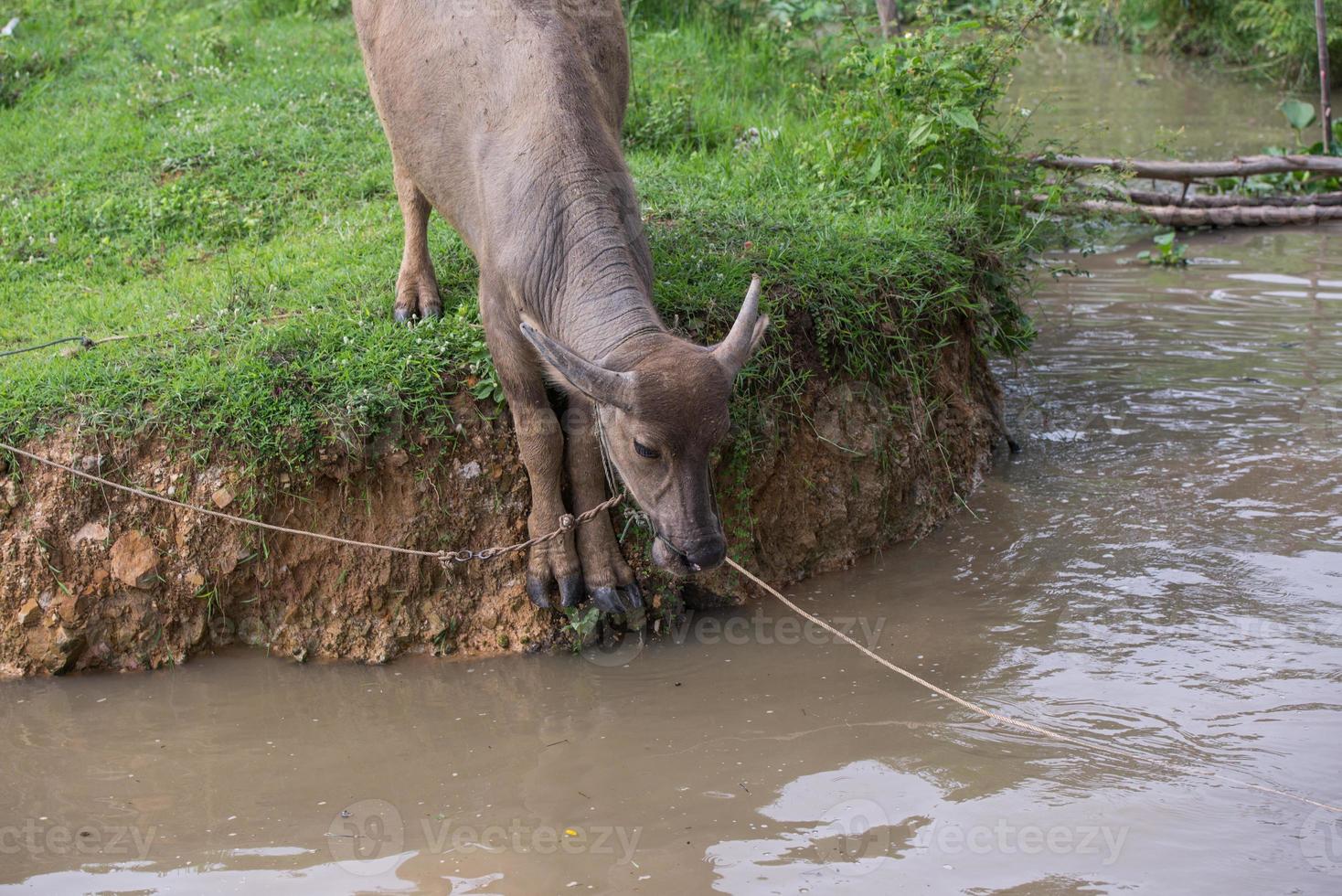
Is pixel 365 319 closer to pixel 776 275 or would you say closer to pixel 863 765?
pixel 776 275

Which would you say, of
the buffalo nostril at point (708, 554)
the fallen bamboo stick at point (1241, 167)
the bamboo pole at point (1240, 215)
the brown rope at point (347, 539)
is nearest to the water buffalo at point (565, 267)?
the buffalo nostril at point (708, 554)

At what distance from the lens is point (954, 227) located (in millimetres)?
5852

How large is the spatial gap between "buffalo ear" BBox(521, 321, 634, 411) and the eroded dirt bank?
105cm

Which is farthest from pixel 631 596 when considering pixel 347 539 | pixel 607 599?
pixel 347 539

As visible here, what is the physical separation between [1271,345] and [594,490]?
4301 millimetres

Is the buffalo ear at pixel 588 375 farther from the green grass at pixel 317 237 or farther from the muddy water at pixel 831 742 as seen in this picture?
the muddy water at pixel 831 742

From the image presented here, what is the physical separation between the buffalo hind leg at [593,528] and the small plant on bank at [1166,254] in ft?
17.6

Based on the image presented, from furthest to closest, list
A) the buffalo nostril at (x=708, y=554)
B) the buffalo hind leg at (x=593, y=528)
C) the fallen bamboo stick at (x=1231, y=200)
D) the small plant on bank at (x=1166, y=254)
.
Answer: the fallen bamboo stick at (x=1231, y=200), the small plant on bank at (x=1166, y=254), the buffalo hind leg at (x=593, y=528), the buffalo nostril at (x=708, y=554)

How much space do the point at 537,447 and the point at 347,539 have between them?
784 mm

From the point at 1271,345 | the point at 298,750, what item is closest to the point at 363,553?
the point at 298,750

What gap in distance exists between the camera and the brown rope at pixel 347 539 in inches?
172

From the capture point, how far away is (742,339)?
3799mm

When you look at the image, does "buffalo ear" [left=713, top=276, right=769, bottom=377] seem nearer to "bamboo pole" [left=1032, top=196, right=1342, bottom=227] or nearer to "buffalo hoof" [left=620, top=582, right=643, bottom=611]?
"buffalo hoof" [left=620, top=582, right=643, bottom=611]

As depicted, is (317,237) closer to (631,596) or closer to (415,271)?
(415,271)
